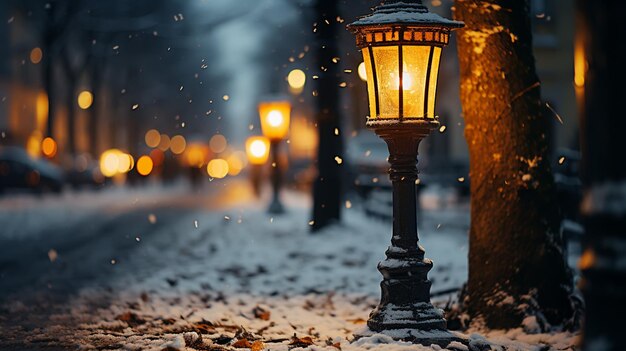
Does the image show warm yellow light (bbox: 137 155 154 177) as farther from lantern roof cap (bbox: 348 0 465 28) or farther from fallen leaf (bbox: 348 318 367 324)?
lantern roof cap (bbox: 348 0 465 28)

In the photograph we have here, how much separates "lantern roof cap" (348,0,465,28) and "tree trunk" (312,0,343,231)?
9311mm

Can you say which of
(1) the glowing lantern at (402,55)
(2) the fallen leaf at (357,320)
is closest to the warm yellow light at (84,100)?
(2) the fallen leaf at (357,320)

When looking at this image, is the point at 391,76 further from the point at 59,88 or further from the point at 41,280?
the point at 59,88

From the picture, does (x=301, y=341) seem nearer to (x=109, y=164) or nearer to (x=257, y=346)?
(x=257, y=346)

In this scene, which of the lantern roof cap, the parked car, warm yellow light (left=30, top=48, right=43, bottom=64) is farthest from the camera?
warm yellow light (left=30, top=48, right=43, bottom=64)

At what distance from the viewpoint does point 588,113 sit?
3.73m

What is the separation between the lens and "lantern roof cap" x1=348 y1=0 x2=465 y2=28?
7.04 meters

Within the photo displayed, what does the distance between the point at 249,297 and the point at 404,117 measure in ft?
12.1

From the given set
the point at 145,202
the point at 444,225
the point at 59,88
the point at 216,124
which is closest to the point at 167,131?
→ the point at 59,88

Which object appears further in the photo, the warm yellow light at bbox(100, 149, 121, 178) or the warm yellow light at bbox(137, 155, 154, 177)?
the warm yellow light at bbox(137, 155, 154, 177)

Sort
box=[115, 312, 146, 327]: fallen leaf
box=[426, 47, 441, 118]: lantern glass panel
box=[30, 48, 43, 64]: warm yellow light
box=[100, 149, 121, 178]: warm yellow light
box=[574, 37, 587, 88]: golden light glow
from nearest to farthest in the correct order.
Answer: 1. box=[574, 37, 587, 88]: golden light glow
2. box=[426, 47, 441, 118]: lantern glass panel
3. box=[115, 312, 146, 327]: fallen leaf
4. box=[100, 149, 121, 178]: warm yellow light
5. box=[30, 48, 43, 64]: warm yellow light

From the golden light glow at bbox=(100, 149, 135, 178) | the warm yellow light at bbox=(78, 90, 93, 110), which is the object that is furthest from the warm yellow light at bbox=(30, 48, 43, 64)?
the golden light glow at bbox=(100, 149, 135, 178)

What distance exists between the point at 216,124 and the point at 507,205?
401ft

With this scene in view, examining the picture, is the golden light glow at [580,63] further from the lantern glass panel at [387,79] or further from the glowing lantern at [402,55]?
the lantern glass panel at [387,79]
